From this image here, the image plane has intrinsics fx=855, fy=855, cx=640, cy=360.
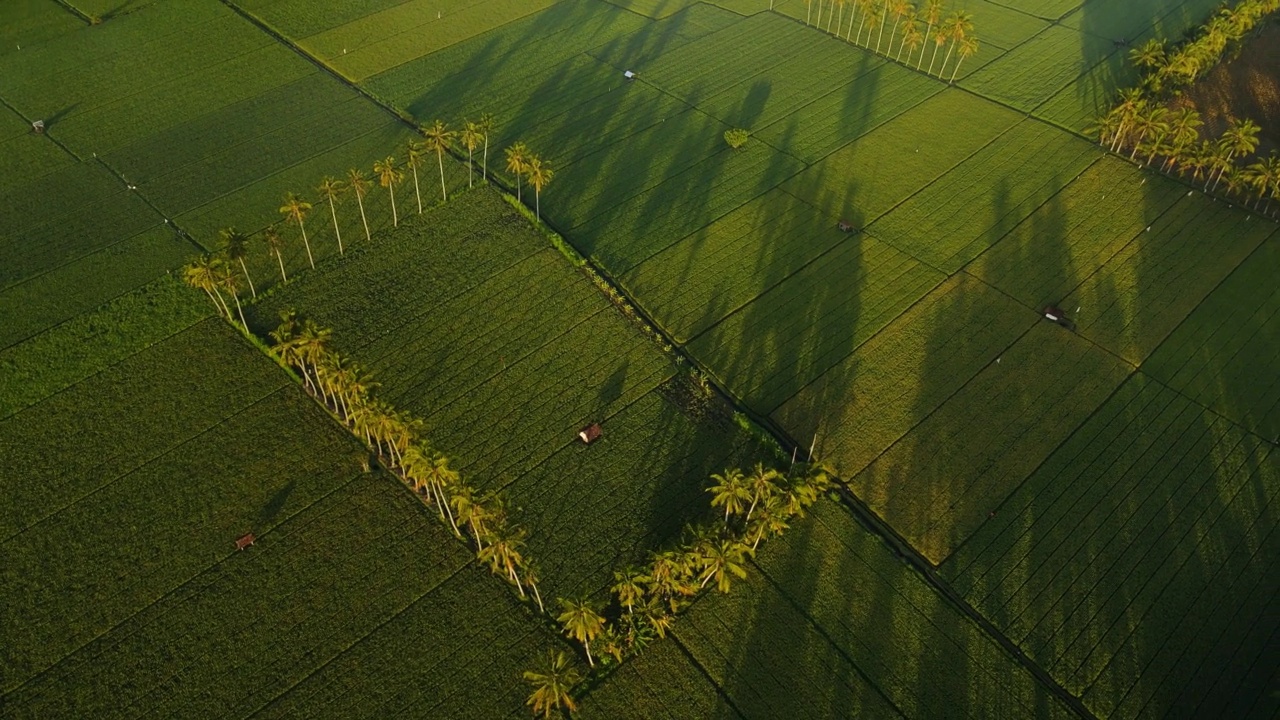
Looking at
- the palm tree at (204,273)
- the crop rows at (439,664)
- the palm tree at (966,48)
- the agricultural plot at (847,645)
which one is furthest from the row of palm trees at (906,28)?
the crop rows at (439,664)

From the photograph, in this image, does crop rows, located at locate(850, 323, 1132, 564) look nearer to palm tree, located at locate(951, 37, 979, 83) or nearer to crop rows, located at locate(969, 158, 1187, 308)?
crop rows, located at locate(969, 158, 1187, 308)

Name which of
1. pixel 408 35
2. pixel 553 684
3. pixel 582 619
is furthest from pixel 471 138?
pixel 553 684

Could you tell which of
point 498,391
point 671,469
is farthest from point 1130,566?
point 498,391

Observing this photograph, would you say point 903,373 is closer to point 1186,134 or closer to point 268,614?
point 1186,134

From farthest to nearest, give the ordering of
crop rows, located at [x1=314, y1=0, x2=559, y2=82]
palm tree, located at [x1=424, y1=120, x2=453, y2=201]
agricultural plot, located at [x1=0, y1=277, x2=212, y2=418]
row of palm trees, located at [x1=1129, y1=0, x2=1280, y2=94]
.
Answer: crop rows, located at [x1=314, y1=0, x2=559, y2=82] → row of palm trees, located at [x1=1129, y1=0, x2=1280, y2=94] → palm tree, located at [x1=424, y1=120, x2=453, y2=201] → agricultural plot, located at [x1=0, y1=277, x2=212, y2=418]

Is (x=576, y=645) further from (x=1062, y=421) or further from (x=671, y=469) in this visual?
(x=1062, y=421)

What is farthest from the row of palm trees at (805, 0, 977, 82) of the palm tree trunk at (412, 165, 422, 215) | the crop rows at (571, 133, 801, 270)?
the palm tree trunk at (412, 165, 422, 215)
